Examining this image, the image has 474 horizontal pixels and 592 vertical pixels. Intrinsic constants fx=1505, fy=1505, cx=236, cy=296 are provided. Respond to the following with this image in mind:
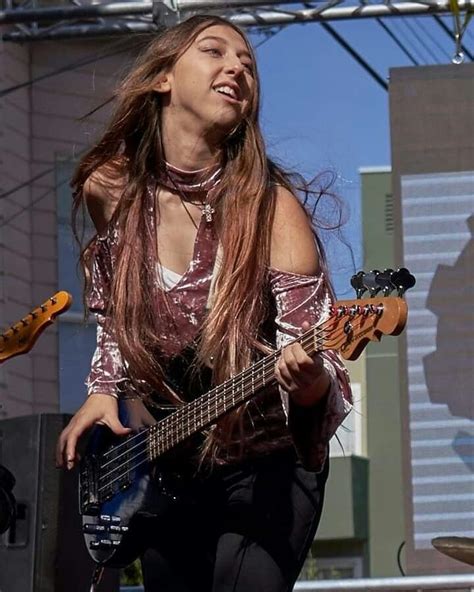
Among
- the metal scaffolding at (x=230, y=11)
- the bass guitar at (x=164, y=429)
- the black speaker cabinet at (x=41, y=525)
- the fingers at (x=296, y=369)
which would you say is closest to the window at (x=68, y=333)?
the metal scaffolding at (x=230, y=11)

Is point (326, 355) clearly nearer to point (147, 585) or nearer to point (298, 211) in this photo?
point (298, 211)

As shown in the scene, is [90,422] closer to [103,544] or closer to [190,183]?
[103,544]

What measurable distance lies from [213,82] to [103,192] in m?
0.32

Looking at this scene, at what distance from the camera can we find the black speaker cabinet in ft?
14.7

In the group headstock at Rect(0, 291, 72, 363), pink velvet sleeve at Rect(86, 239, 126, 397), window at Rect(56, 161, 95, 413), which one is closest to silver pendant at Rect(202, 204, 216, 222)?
pink velvet sleeve at Rect(86, 239, 126, 397)

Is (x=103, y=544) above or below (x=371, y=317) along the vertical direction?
below

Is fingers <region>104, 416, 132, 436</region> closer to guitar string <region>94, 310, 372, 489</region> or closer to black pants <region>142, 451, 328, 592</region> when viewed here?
guitar string <region>94, 310, 372, 489</region>

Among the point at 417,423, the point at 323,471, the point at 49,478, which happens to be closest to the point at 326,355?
the point at 323,471

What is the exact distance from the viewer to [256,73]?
9.46ft

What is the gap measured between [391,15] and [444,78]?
2.05 feet

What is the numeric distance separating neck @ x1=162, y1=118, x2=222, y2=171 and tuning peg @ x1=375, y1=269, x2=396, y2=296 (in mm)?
527

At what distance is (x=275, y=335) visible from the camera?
2703 millimetres

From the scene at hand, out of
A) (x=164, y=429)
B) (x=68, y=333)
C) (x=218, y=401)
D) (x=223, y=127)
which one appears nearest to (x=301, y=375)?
(x=218, y=401)

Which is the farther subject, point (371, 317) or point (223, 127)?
point (223, 127)
